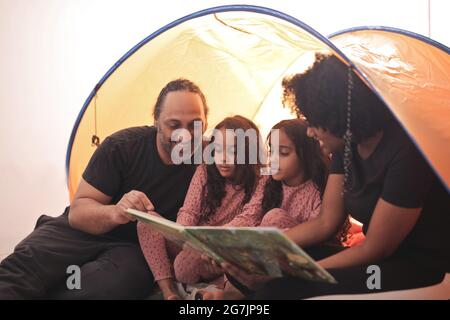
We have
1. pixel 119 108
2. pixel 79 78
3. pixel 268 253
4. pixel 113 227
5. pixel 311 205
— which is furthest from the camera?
pixel 79 78

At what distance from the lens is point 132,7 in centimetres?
218

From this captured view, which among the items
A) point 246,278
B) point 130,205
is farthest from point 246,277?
point 130,205

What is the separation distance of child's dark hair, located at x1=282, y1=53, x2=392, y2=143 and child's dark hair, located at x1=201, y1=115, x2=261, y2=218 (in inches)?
6.8

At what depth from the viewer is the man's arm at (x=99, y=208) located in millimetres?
1471

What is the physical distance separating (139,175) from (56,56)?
921mm

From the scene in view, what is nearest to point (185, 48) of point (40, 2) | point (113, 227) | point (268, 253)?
point (113, 227)

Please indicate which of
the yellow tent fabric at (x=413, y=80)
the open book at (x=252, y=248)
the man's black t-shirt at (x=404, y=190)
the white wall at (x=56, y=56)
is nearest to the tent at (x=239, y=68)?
the yellow tent fabric at (x=413, y=80)

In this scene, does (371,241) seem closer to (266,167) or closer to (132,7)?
(266,167)

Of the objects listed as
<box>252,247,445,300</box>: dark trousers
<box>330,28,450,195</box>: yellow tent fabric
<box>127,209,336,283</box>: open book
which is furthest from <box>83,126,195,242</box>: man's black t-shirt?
<box>330,28,450,195</box>: yellow tent fabric

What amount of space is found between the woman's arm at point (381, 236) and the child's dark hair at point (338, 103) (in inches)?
6.6

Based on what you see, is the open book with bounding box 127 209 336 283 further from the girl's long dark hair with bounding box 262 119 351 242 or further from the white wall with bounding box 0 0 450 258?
the white wall with bounding box 0 0 450 258

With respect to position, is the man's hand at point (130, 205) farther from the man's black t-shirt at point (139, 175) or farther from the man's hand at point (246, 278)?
the man's hand at point (246, 278)

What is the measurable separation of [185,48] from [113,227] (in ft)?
1.63

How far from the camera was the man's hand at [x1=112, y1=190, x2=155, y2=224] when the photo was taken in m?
1.47
